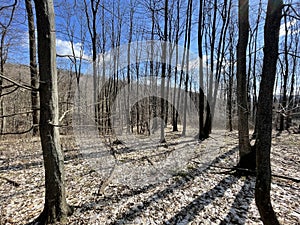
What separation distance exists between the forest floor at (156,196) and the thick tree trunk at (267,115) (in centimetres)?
67

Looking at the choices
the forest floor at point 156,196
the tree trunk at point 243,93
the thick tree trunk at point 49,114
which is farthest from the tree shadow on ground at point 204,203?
the thick tree trunk at point 49,114

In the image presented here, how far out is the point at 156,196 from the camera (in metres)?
3.05

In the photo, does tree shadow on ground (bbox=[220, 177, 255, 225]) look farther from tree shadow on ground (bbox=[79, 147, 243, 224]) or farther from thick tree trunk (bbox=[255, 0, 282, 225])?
thick tree trunk (bbox=[255, 0, 282, 225])

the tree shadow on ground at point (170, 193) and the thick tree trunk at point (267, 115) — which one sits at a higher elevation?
the thick tree trunk at point (267, 115)

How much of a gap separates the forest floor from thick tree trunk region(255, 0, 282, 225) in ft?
2.21

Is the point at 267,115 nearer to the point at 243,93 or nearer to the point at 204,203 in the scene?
the point at 204,203

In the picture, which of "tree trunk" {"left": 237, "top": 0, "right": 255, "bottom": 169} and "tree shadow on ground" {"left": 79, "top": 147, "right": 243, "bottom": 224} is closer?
"tree shadow on ground" {"left": 79, "top": 147, "right": 243, "bottom": 224}

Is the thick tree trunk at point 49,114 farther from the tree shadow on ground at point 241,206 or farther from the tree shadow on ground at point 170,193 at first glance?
the tree shadow on ground at point 241,206

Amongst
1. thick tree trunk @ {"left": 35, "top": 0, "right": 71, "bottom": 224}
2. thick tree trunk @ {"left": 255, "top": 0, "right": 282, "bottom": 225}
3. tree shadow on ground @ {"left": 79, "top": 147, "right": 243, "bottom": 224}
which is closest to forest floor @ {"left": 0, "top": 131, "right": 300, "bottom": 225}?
tree shadow on ground @ {"left": 79, "top": 147, "right": 243, "bottom": 224}

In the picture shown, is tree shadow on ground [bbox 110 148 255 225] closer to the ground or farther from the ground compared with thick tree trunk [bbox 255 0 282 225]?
closer to the ground

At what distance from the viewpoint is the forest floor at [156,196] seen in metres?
2.43

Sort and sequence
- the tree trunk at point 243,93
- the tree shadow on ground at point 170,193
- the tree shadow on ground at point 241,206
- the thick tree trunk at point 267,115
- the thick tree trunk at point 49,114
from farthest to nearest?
the tree trunk at point 243,93 → the tree shadow on ground at point 170,193 → the tree shadow on ground at point 241,206 → the thick tree trunk at point 49,114 → the thick tree trunk at point 267,115

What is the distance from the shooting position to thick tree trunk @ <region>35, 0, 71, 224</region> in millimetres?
2129

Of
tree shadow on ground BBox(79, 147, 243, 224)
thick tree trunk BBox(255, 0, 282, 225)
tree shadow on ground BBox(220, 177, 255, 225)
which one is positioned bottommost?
tree shadow on ground BBox(79, 147, 243, 224)
